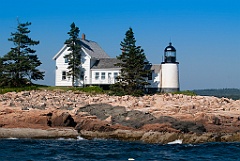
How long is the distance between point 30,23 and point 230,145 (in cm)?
2634

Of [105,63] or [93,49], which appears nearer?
[105,63]

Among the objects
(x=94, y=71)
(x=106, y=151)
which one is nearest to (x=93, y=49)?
(x=94, y=71)

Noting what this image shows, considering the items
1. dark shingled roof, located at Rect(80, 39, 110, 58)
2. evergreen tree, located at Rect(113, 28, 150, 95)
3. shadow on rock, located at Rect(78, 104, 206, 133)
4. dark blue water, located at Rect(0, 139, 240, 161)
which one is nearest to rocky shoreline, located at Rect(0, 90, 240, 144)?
shadow on rock, located at Rect(78, 104, 206, 133)

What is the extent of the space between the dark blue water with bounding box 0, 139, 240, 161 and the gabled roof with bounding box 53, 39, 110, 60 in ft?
77.3

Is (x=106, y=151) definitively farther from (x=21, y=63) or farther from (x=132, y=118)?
(x=21, y=63)

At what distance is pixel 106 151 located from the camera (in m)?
16.4

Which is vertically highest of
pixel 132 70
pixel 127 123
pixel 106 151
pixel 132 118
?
pixel 132 70

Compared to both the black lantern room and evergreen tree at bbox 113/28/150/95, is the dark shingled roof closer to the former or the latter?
evergreen tree at bbox 113/28/150/95

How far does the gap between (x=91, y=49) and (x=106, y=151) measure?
28039 millimetres

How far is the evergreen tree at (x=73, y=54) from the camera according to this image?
4088 centimetres

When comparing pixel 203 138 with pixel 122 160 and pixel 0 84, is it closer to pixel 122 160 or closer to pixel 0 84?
pixel 122 160

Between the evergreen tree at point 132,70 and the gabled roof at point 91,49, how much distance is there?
16.7 feet

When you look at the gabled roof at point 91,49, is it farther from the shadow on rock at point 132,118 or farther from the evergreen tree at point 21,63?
the shadow on rock at point 132,118

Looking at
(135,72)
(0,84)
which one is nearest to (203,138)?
(135,72)
